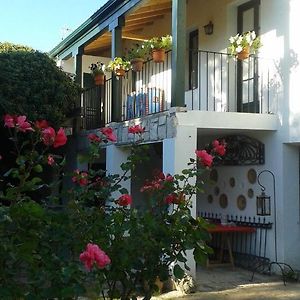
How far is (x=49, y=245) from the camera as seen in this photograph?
3189 millimetres

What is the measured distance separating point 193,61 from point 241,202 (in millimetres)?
3388

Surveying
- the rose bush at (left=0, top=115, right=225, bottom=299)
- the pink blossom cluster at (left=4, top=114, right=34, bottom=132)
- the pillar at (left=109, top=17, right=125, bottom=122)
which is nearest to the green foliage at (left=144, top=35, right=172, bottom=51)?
the pillar at (left=109, top=17, right=125, bottom=122)

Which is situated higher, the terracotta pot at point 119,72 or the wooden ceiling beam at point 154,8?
the wooden ceiling beam at point 154,8

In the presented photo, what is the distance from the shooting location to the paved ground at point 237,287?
7.17 meters

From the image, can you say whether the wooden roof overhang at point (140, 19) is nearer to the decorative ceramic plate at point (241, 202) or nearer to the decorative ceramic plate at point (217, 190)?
the decorative ceramic plate at point (217, 190)

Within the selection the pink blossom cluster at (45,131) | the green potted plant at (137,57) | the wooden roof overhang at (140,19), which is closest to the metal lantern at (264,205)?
the green potted plant at (137,57)

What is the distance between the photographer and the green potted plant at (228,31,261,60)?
8.67 meters

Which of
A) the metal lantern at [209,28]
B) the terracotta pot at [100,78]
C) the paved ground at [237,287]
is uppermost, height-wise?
the metal lantern at [209,28]

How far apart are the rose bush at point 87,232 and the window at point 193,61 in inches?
270

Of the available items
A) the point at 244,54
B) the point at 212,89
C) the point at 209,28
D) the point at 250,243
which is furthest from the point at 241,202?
the point at 209,28

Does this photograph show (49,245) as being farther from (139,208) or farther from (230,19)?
(230,19)

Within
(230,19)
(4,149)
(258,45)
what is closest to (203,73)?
(230,19)

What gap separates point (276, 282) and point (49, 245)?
5652 mm

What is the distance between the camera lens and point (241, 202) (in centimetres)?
958
